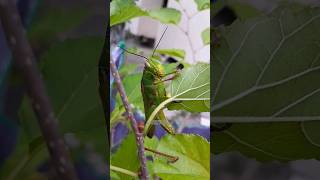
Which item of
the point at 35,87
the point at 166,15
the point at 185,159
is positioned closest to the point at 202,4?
the point at 166,15

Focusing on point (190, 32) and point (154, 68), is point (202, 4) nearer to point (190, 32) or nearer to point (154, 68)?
point (154, 68)

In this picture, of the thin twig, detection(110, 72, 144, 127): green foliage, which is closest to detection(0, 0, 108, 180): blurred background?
the thin twig

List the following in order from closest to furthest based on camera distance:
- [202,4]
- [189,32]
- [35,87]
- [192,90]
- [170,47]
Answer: [35,87] < [192,90] < [202,4] < [170,47] < [189,32]

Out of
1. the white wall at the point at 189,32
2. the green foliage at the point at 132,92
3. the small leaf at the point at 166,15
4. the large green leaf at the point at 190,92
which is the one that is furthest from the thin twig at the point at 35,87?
the white wall at the point at 189,32

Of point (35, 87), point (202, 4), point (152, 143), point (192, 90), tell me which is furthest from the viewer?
point (202, 4)

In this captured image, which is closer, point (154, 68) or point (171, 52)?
point (154, 68)

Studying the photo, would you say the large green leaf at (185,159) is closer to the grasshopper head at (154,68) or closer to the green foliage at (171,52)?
the grasshopper head at (154,68)

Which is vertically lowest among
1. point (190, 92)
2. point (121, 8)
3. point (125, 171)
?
point (125, 171)
